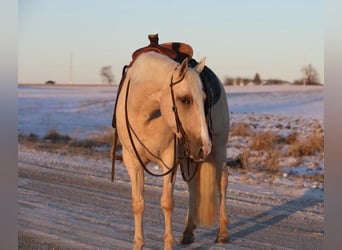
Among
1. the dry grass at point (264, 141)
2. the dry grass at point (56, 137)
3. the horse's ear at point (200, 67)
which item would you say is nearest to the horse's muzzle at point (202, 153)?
the horse's ear at point (200, 67)

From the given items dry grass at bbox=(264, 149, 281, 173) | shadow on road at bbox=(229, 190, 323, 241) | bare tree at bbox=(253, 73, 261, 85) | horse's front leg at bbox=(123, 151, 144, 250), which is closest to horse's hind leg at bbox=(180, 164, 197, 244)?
Answer: shadow on road at bbox=(229, 190, 323, 241)

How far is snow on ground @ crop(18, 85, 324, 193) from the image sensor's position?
21047mm

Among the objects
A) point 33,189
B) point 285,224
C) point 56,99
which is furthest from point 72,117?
point 285,224

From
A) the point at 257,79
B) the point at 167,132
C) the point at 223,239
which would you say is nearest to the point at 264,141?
the point at 223,239

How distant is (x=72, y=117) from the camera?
94.7 ft

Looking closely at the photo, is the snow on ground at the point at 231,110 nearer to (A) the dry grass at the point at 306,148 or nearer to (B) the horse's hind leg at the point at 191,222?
(A) the dry grass at the point at 306,148

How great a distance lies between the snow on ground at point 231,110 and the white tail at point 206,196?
16.6 feet

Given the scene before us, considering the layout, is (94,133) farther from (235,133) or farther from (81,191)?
(81,191)

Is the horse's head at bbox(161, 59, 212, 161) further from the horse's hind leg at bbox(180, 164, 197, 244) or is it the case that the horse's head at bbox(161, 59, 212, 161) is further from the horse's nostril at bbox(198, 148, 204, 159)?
the horse's hind leg at bbox(180, 164, 197, 244)

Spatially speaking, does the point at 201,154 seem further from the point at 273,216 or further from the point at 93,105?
the point at 93,105

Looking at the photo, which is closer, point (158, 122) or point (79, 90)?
point (158, 122)

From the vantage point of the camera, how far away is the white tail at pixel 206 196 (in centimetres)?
717
